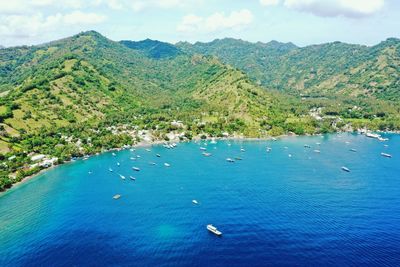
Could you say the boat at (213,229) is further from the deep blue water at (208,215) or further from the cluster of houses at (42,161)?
the cluster of houses at (42,161)

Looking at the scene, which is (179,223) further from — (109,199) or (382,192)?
(382,192)

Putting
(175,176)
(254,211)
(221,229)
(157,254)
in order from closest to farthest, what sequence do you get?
(157,254), (221,229), (254,211), (175,176)

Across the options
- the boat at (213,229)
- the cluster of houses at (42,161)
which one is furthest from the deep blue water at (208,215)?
the cluster of houses at (42,161)

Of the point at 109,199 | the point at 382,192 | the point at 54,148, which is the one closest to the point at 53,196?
the point at 109,199

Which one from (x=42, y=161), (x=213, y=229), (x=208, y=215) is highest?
(x=213, y=229)

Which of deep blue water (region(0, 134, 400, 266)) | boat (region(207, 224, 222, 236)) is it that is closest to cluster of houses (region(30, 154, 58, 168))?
deep blue water (region(0, 134, 400, 266))

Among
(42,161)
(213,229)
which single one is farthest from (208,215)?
(42,161)

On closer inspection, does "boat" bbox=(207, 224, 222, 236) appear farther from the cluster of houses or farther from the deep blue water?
the cluster of houses

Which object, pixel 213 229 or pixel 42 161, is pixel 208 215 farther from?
pixel 42 161
